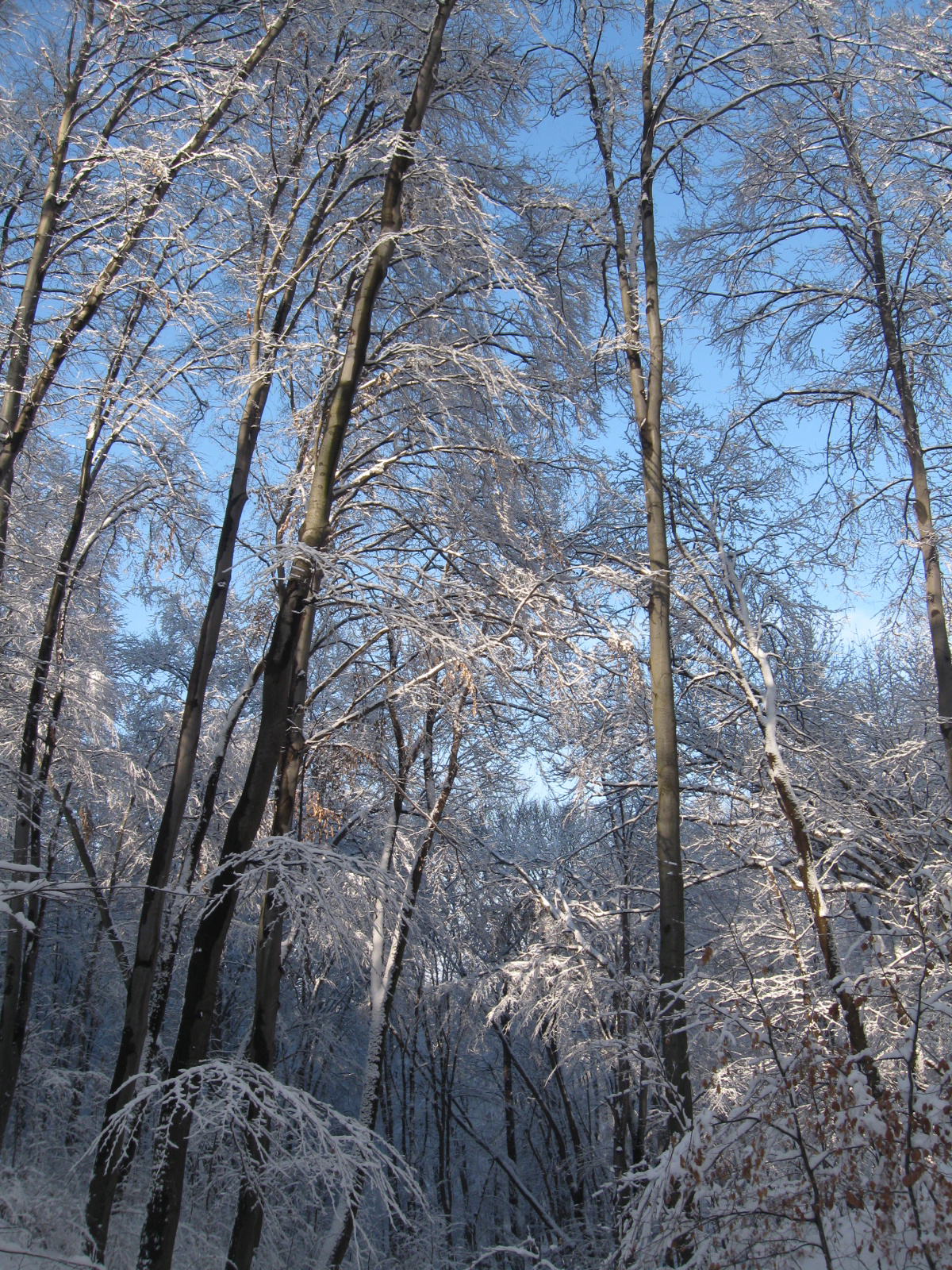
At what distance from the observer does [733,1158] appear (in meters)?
3.73

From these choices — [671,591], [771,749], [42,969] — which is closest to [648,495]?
[671,591]

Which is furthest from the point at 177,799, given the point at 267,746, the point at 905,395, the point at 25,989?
the point at 905,395

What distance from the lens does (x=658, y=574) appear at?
6207 mm

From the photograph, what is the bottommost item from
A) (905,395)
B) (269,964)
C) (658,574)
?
(269,964)

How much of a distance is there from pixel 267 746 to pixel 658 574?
3185 mm

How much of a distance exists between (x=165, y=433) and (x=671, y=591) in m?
4.17

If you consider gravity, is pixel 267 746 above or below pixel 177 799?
above

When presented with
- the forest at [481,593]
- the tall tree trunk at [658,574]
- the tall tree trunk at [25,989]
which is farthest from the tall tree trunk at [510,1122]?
the tall tree trunk at [658,574]

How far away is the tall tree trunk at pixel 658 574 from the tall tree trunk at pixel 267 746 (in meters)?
2.33

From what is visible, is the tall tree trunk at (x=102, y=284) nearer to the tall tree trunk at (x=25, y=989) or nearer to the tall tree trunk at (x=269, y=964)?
the tall tree trunk at (x=25, y=989)

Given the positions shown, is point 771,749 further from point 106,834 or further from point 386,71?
point 106,834

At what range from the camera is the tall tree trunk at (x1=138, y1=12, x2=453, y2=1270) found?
4277 millimetres

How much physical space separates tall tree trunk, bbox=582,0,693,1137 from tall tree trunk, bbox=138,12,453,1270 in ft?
7.66

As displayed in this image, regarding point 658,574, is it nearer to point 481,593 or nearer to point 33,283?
point 481,593
